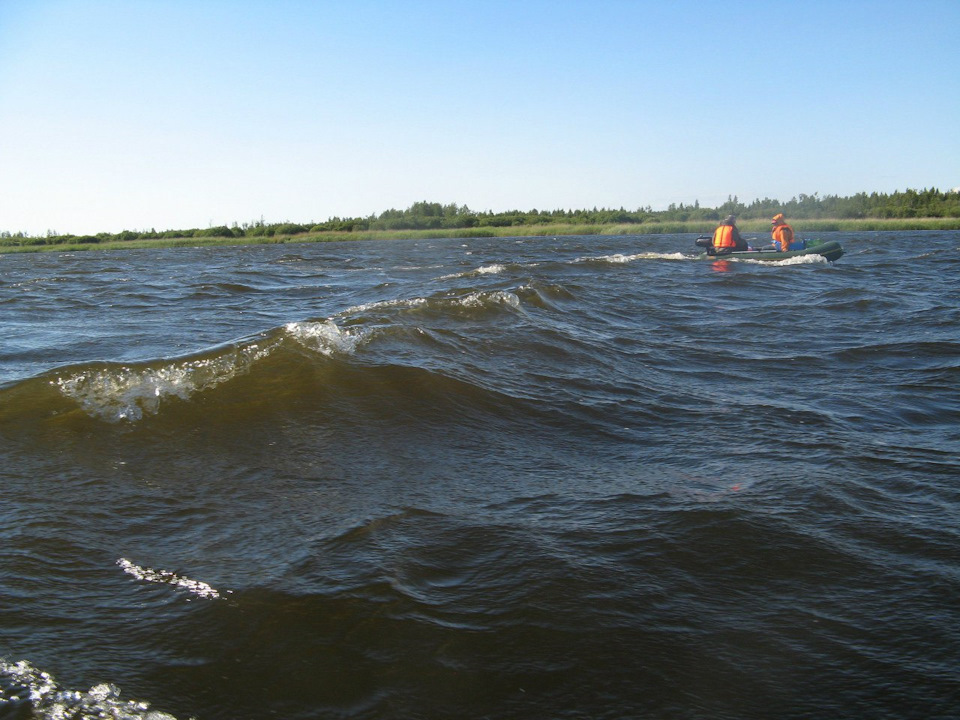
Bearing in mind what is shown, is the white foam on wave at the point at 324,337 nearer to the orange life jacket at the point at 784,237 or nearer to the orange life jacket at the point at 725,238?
the orange life jacket at the point at 725,238

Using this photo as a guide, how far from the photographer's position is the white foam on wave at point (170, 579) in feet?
10.6

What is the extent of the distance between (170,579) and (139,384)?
3447 mm

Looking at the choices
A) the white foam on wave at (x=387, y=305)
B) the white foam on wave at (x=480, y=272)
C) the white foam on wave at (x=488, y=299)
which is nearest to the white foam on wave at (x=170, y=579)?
the white foam on wave at (x=387, y=305)

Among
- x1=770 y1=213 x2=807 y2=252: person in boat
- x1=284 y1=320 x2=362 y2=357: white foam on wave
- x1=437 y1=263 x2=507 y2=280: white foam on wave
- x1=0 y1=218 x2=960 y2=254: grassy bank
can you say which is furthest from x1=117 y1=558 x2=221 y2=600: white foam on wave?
x1=0 y1=218 x2=960 y2=254: grassy bank

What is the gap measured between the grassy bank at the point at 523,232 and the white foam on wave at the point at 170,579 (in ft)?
157

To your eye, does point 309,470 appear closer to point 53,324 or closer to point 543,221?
point 53,324

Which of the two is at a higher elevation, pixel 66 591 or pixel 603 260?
pixel 603 260

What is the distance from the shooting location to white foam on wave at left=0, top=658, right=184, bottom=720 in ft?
8.08

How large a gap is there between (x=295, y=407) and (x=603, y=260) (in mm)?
18042

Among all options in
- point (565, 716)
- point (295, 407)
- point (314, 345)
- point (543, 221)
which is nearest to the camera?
point (565, 716)

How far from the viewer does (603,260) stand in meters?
23.1

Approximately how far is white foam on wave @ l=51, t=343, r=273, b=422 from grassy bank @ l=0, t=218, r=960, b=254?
4498cm

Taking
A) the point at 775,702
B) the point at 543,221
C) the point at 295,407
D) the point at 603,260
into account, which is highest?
the point at 543,221


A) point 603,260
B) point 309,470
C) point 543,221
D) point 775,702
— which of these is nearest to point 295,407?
point 309,470
